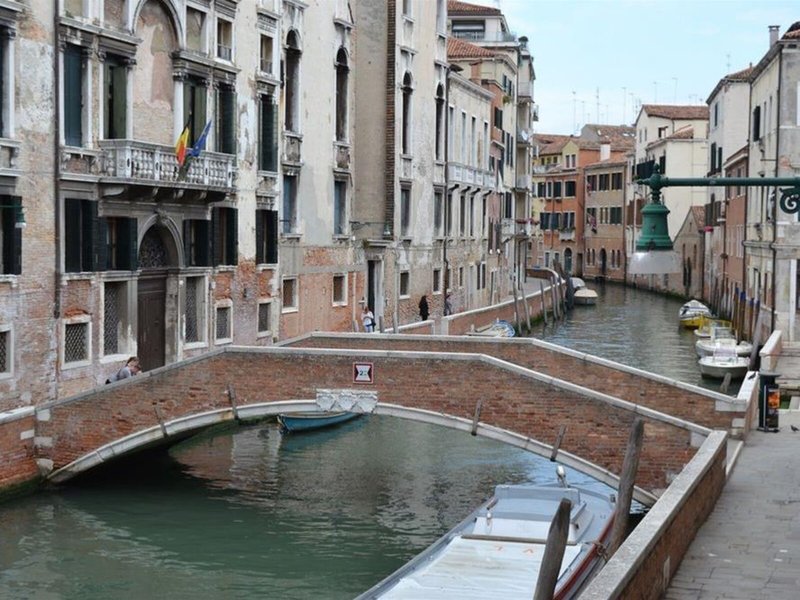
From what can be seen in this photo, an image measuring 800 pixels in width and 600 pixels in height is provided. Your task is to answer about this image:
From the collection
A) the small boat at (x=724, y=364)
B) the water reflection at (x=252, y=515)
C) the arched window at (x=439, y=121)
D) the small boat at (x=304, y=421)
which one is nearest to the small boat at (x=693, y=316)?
the small boat at (x=724, y=364)


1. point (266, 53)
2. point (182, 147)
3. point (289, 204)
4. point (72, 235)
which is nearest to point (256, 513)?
point (72, 235)

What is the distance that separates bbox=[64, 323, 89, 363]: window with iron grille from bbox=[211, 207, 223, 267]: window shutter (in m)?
3.49

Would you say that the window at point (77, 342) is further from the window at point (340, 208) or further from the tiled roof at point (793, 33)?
the tiled roof at point (793, 33)

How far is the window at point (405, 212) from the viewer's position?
27.3m

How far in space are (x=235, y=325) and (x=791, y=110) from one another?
13.2 meters

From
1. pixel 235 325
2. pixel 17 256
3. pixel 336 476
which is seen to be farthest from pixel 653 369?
pixel 17 256

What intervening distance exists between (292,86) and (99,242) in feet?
21.9

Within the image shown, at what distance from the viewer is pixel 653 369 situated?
2969 centimetres

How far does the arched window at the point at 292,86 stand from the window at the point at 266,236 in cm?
172

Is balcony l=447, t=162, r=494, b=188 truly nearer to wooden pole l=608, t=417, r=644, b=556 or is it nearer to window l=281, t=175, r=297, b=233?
window l=281, t=175, r=297, b=233

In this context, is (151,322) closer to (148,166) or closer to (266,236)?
(148,166)

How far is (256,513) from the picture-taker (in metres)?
14.7

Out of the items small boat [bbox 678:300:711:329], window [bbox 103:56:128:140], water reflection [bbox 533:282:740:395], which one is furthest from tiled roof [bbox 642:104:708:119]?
window [bbox 103:56:128:140]

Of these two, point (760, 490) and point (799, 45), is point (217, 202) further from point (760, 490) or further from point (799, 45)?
point (799, 45)
